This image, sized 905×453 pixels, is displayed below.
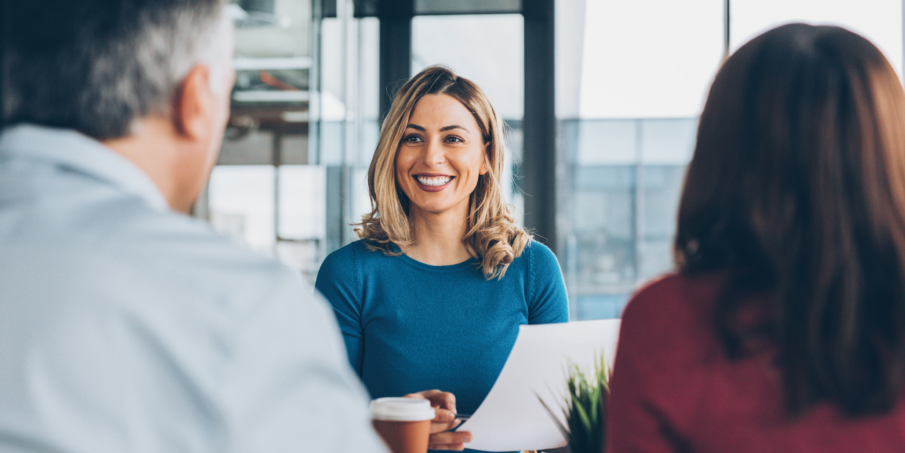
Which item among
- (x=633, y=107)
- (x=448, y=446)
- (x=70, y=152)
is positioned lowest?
(x=448, y=446)

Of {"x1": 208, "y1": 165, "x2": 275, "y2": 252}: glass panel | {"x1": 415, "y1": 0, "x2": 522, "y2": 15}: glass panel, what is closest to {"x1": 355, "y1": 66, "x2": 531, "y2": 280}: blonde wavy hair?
{"x1": 208, "y1": 165, "x2": 275, "y2": 252}: glass panel

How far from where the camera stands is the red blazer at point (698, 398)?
611mm

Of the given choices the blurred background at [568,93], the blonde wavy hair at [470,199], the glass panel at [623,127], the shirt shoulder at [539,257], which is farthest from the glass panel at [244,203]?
the glass panel at [623,127]

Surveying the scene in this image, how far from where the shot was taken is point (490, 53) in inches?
119

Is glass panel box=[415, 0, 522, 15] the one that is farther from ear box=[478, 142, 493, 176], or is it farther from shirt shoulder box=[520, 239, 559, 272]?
shirt shoulder box=[520, 239, 559, 272]

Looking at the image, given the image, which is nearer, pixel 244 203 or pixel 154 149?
pixel 154 149

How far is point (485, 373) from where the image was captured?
1.50 m

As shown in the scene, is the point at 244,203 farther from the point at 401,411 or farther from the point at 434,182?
the point at 401,411

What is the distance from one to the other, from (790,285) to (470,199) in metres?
1.20

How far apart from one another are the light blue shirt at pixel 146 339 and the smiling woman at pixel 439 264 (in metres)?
1.00

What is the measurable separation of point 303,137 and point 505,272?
125cm

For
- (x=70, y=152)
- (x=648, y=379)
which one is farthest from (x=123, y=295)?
(x=648, y=379)

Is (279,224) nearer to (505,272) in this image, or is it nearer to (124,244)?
(505,272)

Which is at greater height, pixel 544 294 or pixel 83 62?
pixel 83 62
